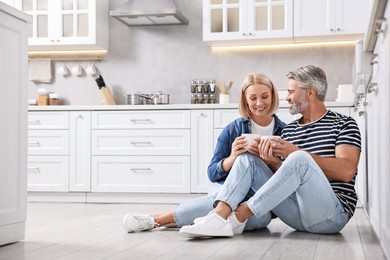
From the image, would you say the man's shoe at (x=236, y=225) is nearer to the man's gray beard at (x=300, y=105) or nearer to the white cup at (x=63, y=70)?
the man's gray beard at (x=300, y=105)

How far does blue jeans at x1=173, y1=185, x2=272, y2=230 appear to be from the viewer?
3133mm

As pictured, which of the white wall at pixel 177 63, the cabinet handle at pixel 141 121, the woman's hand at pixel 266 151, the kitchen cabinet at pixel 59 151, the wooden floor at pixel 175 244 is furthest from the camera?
the white wall at pixel 177 63

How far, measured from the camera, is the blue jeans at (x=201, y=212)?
3.13m

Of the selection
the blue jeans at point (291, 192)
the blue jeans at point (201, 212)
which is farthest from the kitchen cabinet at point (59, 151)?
the blue jeans at point (291, 192)

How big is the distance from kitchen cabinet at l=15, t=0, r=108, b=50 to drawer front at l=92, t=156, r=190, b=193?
1107 mm

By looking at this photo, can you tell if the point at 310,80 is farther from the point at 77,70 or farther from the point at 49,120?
the point at 77,70

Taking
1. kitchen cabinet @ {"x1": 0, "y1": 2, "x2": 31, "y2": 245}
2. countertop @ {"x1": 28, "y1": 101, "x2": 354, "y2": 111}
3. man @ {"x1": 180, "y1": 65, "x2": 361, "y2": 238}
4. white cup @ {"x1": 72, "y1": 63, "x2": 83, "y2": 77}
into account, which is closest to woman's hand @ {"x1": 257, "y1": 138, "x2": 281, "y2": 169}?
man @ {"x1": 180, "y1": 65, "x2": 361, "y2": 238}

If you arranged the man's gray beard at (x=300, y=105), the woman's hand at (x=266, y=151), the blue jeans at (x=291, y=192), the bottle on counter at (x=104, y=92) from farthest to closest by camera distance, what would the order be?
the bottle on counter at (x=104, y=92) → the man's gray beard at (x=300, y=105) → the woman's hand at (x=266, y=151) → the blue jeans at (x=291, y=192)

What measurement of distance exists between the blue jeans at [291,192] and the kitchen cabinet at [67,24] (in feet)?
10.5

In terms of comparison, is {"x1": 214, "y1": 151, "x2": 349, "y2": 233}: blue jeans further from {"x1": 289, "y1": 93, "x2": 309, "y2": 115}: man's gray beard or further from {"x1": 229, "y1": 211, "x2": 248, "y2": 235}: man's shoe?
{"x1": 289, "y1": 93, "x2": 309, "y2": 115}: man's gray beard

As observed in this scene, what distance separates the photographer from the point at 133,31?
6.07m

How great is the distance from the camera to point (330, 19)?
207 inches

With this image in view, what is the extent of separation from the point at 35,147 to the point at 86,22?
1.21m

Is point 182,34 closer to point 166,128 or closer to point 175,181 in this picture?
point 166,128
